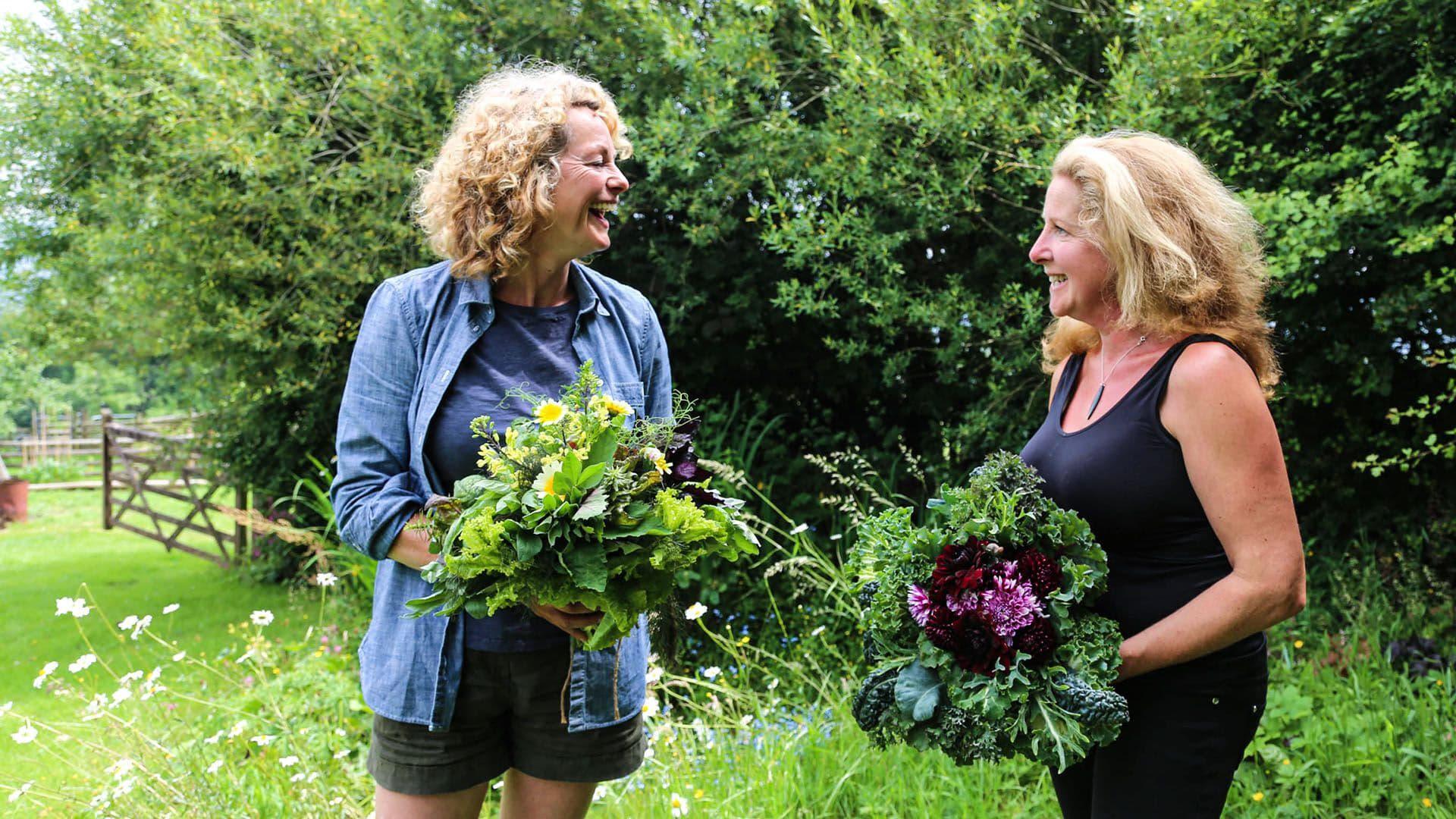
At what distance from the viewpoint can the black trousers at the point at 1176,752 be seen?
69.9 inches

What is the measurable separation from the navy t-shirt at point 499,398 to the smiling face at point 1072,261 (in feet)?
3.13

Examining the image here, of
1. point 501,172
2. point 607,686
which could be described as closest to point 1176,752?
point 607,686

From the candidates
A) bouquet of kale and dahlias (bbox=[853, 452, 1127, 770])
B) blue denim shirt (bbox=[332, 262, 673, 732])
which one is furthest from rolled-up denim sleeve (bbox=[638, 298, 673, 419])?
bouquet of kale and dahlias (bbox=[853, 452, 1127, 770])

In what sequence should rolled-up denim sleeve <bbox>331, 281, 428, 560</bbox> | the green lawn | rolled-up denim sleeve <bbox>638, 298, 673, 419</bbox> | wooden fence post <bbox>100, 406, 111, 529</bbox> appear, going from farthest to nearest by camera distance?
wooden fence post <bbox>100, 406, 111, 529</bbox>, the green lawn, rolled-up denim sleeve <bbox>638, 298, 673, 419</bbox>, rolled-up denim sleeve <bbox>331, 281, 428, 560</bbox>

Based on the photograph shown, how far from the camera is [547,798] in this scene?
6.64 feet

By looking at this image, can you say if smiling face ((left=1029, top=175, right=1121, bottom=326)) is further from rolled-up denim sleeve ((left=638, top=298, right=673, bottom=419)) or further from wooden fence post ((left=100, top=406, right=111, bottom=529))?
wooden fence post ((left=100, top=406, right=111, bottom=529))

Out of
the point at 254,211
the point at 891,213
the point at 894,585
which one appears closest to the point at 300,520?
the point at 254,211

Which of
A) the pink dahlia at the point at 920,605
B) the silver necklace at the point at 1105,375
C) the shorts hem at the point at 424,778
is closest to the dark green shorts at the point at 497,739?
the shorts hem at the point at 424,778

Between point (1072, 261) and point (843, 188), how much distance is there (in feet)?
7.96

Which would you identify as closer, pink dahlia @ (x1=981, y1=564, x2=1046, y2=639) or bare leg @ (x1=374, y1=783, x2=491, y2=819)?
pink dahlia @ (x1=981, y1=564, x2=1046, y2=639)

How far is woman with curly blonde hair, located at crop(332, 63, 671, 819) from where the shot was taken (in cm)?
193

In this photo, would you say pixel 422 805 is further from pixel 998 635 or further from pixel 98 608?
pixel 98 608

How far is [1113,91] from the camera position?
413 cm

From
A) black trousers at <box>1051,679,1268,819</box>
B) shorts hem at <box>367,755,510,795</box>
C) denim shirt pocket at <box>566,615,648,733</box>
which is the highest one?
black trousers at <box>1051,679,1268,819</box>
